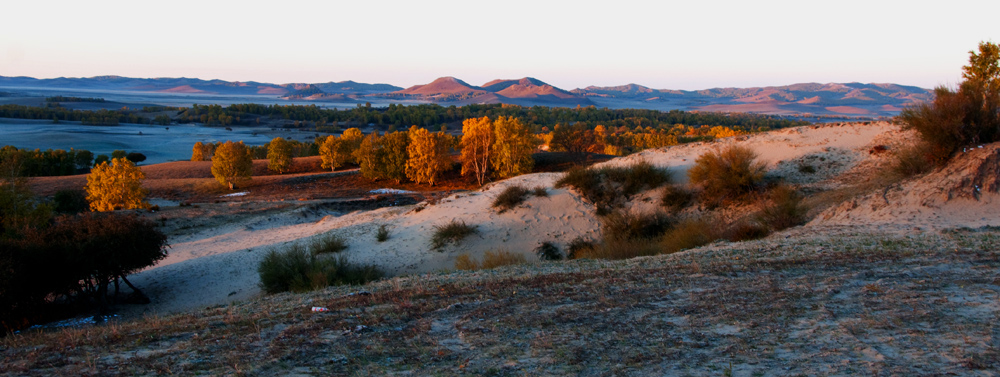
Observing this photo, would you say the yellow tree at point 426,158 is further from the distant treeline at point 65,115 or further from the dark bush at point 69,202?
the distant treeline at point 65,115

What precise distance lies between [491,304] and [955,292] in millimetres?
5371

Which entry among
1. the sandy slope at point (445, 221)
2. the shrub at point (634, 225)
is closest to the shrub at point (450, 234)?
the sandy slope at point (445, 221)

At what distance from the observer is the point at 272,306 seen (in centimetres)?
716

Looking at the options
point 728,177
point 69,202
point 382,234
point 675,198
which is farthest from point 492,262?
point 69,202

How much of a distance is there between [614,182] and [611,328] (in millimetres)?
13675

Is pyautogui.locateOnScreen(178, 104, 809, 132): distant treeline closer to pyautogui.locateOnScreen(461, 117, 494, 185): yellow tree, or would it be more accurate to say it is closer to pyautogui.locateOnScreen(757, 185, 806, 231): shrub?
pyautogui.locateOnScreen(461, 117, 494, 185): yellow tree

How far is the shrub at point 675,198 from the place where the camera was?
16391mm

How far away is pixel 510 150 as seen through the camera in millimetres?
44000

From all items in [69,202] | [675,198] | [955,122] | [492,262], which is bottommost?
[69,202]

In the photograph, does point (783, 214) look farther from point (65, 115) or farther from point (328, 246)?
point (65, 115)

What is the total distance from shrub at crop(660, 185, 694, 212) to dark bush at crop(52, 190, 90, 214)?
3507 centimetres

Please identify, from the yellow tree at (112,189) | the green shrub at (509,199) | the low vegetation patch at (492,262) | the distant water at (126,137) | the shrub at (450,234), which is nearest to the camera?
the low vegetation patch at (492,262)

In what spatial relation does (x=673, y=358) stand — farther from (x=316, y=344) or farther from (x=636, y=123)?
(x=636, y=123)

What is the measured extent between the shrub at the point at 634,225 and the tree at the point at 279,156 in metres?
48.2
